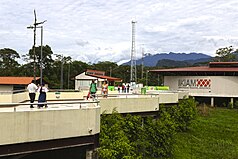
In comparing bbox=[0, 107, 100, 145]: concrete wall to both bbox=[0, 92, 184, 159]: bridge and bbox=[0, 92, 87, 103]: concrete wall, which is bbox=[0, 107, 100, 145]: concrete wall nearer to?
bbox=[0, 92, 184, 159]: bridge

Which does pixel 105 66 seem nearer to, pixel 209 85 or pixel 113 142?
pixel 209 85

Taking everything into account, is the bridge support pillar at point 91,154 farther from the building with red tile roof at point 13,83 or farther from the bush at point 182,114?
the building with red tile roof at point 13,83

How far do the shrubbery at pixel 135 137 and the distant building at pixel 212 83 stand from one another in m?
20.9

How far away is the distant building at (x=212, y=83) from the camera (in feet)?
129

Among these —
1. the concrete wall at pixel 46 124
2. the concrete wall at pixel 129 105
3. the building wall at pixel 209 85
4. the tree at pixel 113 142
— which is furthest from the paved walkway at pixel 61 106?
the building wall at pixel 209 85

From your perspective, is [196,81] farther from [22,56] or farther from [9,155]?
[22,56]

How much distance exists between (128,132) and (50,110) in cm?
587

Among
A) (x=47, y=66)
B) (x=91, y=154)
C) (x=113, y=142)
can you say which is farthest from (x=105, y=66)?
(x=91, y=154)

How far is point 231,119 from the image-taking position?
3125cm

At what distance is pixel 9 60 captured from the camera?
220ft

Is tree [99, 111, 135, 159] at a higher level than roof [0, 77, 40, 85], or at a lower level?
lower

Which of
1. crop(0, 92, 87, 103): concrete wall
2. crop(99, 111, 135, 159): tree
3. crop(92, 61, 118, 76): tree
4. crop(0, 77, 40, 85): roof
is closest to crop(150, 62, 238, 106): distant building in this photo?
crop(0, 77, 40, 85): roof

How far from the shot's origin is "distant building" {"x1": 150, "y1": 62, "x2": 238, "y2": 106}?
39.4 metres

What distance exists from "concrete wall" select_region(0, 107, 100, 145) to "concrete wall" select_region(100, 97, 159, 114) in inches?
114
